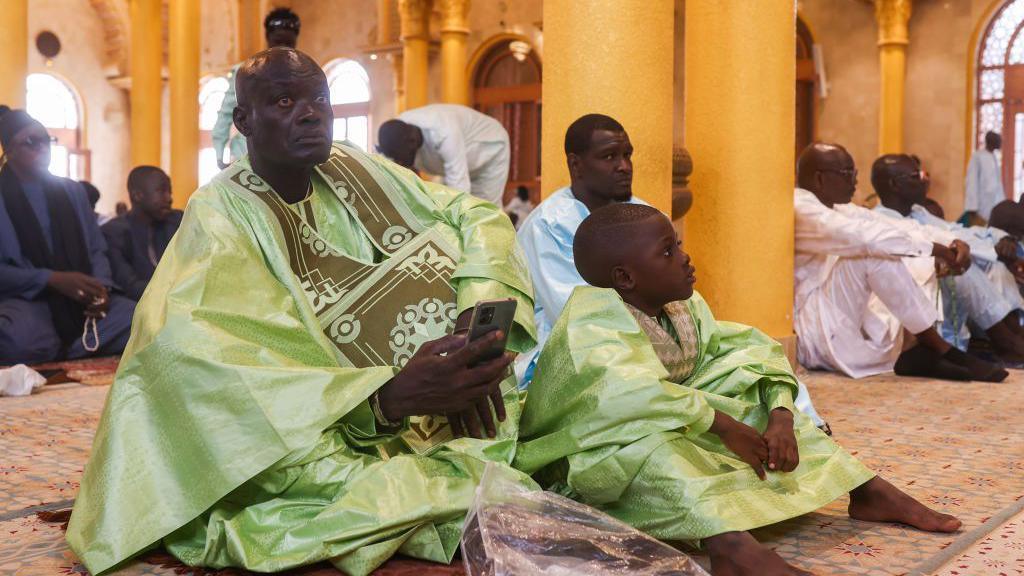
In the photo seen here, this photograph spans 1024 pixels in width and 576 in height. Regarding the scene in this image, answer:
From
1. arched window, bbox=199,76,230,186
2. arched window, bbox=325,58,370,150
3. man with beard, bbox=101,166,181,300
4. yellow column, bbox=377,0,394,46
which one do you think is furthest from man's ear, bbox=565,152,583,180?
arched window, bbox=199,76,230,186

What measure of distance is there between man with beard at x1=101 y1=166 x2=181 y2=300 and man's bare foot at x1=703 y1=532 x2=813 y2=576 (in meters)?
5.33

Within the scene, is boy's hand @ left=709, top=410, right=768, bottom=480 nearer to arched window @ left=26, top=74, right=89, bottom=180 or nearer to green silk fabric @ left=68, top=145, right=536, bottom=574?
green silk fabric @ left=68, top=145, right=536, bottom=574

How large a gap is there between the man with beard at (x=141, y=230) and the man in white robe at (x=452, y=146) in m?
1.43

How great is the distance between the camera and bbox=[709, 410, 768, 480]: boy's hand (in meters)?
2.46

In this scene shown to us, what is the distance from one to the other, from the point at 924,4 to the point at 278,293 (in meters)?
13.7

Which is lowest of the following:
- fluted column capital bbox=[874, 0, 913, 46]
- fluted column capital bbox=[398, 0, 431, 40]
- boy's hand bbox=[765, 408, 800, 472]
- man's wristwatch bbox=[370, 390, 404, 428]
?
boy's hand bbox=[765, 408, 800, 472]

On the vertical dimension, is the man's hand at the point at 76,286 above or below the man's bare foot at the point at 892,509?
above

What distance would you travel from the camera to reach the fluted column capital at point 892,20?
1418cm

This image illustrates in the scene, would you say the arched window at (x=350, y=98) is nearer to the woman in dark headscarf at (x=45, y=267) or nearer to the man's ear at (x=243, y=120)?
the woman in dark headscarf at (x=45, y=267)

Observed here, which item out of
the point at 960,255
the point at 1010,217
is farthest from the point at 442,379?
the point at 1010,217

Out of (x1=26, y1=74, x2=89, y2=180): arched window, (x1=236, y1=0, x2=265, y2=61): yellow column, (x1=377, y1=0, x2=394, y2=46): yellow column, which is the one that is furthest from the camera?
(x1=26, y1=74, x2=89, y2=180): arched window

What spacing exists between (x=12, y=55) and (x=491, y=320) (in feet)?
21.0

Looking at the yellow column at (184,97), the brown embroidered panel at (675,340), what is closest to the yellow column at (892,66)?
the yellow column at (184,97)

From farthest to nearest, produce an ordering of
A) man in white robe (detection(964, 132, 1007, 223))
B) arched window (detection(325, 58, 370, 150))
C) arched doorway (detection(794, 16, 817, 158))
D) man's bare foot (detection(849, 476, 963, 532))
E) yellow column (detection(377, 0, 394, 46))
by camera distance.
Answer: arched window (detection(325, 58, 370, 150)), yellow column (detection(377, 0, 394, 46)), arched doorway (detection(794, 16, 817, 158)), man in white robe (detection(964, 132, 1007, 223)), man's bare foot (detection(849, 476, 963, 532))
